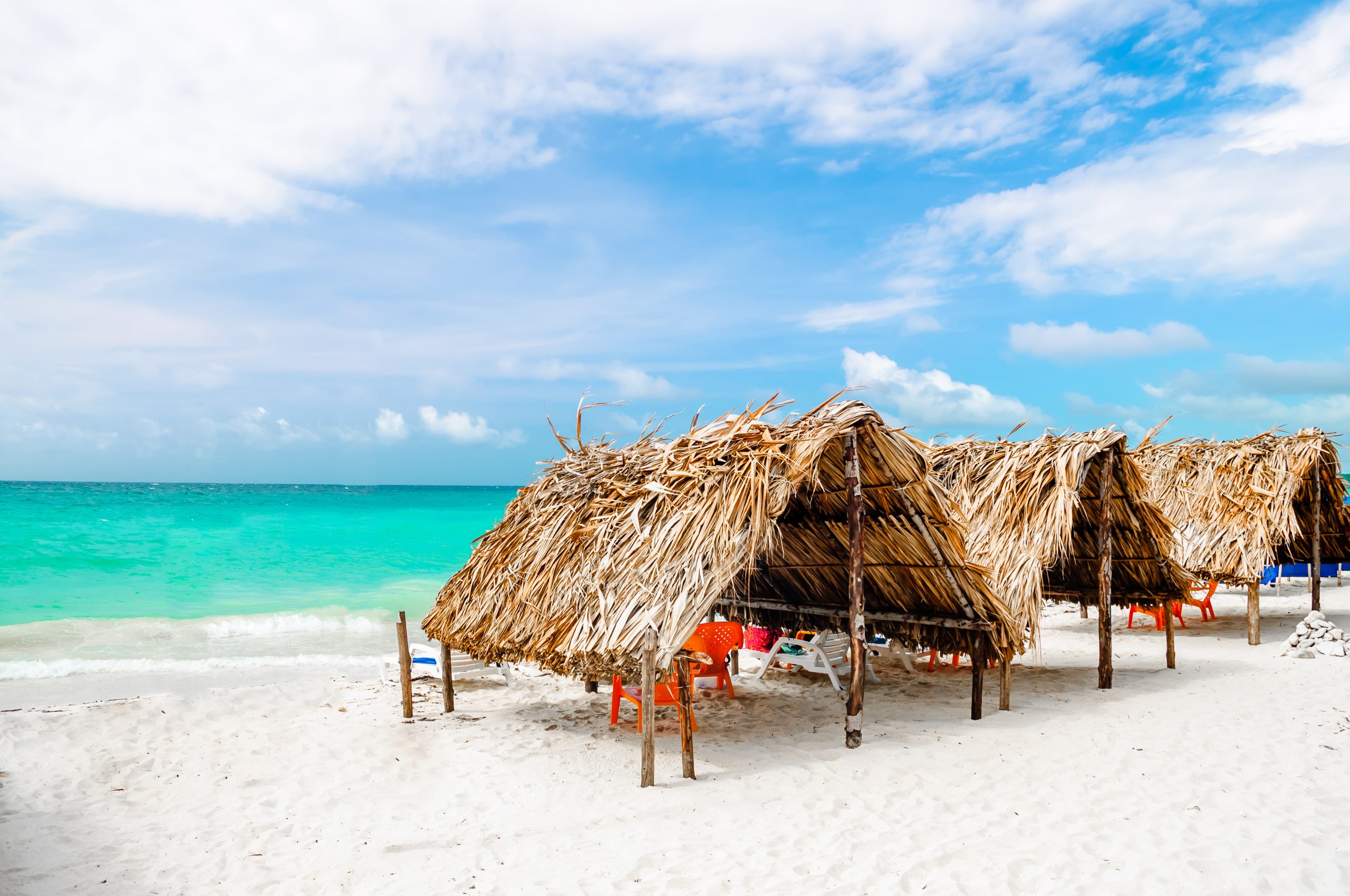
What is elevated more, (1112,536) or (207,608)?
(1112,536)

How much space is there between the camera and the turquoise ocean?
10.5 m

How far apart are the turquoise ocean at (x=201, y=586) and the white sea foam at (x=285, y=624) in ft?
0.13

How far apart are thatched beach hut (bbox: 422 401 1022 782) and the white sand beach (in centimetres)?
72

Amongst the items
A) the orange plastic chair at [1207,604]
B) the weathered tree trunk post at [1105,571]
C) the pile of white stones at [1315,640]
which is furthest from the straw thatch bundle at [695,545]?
the orange plastic chair at [1207,604]

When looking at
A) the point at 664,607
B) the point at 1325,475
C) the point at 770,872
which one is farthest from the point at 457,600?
the point at 1325,475

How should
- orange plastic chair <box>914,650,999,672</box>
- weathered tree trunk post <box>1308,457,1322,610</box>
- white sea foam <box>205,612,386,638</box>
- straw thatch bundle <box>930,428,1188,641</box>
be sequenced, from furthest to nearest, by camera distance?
white sea foam <box>205,612,386,638</box> → weathered tree trunk post <box>1308,457,1322,610</box> → orange plastic chair <box>914,650,999,672</box> → straw thatch bundle <box>930,428,1188,641</box>

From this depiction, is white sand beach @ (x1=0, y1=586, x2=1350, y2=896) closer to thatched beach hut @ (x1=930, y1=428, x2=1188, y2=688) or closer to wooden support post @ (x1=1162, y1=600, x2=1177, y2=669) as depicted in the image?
wooden support post @ (x1=1162, y1=600, x2=1177, y2=669)

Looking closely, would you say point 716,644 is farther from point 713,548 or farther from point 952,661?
point 952,661

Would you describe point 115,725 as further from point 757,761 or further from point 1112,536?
point 1112,536

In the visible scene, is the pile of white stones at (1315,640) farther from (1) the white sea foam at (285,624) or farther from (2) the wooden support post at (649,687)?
(1) the white sea foam at (285,624)

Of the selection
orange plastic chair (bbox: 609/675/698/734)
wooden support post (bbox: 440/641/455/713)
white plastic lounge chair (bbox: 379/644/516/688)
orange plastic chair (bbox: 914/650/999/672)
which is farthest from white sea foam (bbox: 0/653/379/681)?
orange plastic chair (bbox: 914/650/999/672)

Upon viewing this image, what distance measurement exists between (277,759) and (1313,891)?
6.07 meters

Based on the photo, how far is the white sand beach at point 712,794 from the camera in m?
3.54

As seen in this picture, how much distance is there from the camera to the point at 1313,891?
3.21 meters
